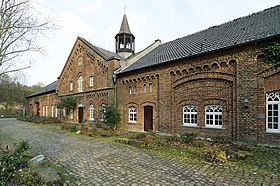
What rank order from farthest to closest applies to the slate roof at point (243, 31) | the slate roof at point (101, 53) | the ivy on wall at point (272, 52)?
the slate roof at point (101, 53)
the slate roof at point (243, 31)
the ivy on wall at point (272, 52)

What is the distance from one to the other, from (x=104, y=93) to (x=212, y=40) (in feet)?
34.7

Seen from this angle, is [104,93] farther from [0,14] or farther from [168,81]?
[0,14]

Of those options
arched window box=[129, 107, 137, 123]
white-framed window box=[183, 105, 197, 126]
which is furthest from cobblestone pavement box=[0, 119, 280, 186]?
arched window box=[129, 107, 137, 123]

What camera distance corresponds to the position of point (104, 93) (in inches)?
730

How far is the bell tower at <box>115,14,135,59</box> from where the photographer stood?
75.2 ft

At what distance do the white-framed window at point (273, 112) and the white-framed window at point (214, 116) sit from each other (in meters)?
2.32

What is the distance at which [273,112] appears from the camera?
9344 mm

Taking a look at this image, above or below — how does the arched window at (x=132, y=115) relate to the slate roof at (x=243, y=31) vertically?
below

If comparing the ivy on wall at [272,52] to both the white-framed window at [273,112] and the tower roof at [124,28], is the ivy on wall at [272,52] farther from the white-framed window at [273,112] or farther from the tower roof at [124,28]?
the tower roof at [124,28]

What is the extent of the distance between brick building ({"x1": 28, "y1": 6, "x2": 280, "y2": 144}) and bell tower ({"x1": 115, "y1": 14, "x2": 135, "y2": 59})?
4097 mm

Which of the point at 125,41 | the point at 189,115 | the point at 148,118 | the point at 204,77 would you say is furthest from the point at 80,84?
the point at 204,77

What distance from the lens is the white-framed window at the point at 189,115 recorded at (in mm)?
12367

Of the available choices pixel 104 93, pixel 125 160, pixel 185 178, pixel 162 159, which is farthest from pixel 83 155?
pixel 104 93

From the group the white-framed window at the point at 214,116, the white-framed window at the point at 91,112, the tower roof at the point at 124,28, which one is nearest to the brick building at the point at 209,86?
the white-framed window at the point at 214,116
